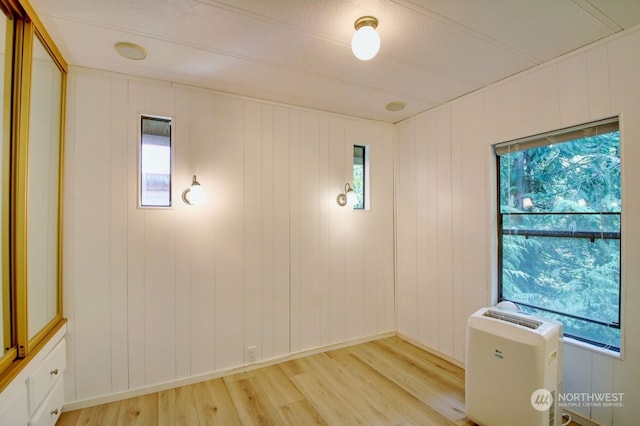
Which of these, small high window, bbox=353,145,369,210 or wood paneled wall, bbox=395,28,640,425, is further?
small high window, bbox=353,145,369,210

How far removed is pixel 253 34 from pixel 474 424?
294cm

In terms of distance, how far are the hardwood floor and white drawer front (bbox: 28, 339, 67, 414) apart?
1.34ft

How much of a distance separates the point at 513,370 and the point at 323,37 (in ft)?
7.75

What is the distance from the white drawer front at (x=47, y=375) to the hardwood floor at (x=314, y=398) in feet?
1.34

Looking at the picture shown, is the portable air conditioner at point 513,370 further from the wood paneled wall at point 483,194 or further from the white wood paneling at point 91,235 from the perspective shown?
the white wood paneling at point 91,235

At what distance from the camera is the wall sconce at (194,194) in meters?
2.46

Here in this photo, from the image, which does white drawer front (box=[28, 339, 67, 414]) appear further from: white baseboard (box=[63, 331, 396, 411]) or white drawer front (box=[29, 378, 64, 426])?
white baseboard (box=[63, 331, 396, 411])

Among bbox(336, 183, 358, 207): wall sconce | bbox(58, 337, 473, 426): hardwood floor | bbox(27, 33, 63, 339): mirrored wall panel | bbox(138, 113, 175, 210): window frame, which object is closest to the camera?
bbox(27, 33, 63, 339): mirrored wall panel

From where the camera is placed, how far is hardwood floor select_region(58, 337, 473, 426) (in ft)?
6.95

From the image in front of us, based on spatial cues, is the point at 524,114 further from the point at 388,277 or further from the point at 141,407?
the point at 141,407

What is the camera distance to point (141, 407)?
2240 millimetres

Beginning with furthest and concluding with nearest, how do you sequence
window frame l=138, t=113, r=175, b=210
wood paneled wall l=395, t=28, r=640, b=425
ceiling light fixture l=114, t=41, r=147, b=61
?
window frame l=138, t=113, r=175, b=210 < ceiling light fixture l=114, t=41, r=147, b=61 < wood paneled wall l=395, t=28, r=640, b=425

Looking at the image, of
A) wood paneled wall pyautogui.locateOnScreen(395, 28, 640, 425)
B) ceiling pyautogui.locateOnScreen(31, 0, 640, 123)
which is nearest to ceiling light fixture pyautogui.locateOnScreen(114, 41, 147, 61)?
ceiling pyautogui.locateOnScreen(31, 0, 640, 123)

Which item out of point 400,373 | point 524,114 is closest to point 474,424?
point 400,373
